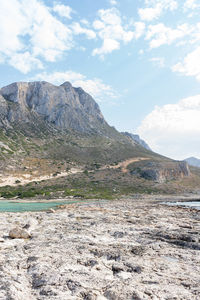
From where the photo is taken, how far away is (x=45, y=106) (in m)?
174

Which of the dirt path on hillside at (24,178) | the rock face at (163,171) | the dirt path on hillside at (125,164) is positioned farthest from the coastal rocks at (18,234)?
the rock face at (163,171)

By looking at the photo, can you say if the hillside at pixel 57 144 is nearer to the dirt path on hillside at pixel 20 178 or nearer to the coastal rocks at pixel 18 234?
the dirt path on hillside at pixel 20 178

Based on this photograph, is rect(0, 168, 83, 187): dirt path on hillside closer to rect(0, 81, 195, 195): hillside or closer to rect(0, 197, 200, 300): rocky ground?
rect(0, 81, 195, 195): hillside

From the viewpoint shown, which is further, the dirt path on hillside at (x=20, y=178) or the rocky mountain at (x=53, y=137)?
the rocky mountain at (x=53, y=137)

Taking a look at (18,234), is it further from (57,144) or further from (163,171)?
(57,144)

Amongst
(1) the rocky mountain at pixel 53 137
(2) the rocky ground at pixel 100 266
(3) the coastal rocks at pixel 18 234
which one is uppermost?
(1) the rocky mountain at pixel 53 137

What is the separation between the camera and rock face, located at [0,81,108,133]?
15400 cm

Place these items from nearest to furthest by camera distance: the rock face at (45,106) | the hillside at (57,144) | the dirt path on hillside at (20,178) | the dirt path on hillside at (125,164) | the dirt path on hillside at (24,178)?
the dirt path on hillside at (20,178) < the dirt path on hillside at (24,178) < the hillside at (57,144) < the dirt path on hillside at (125,164) < the rock face at (45,106)

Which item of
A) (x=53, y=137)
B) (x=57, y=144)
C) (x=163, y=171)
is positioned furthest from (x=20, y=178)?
(x=163, y=171)

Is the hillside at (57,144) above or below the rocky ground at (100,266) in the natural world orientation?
above

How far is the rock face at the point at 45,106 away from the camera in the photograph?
154 meters

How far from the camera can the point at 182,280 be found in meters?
9.54

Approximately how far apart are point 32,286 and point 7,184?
85.6 meters

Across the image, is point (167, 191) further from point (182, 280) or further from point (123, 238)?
point (182, 280)
